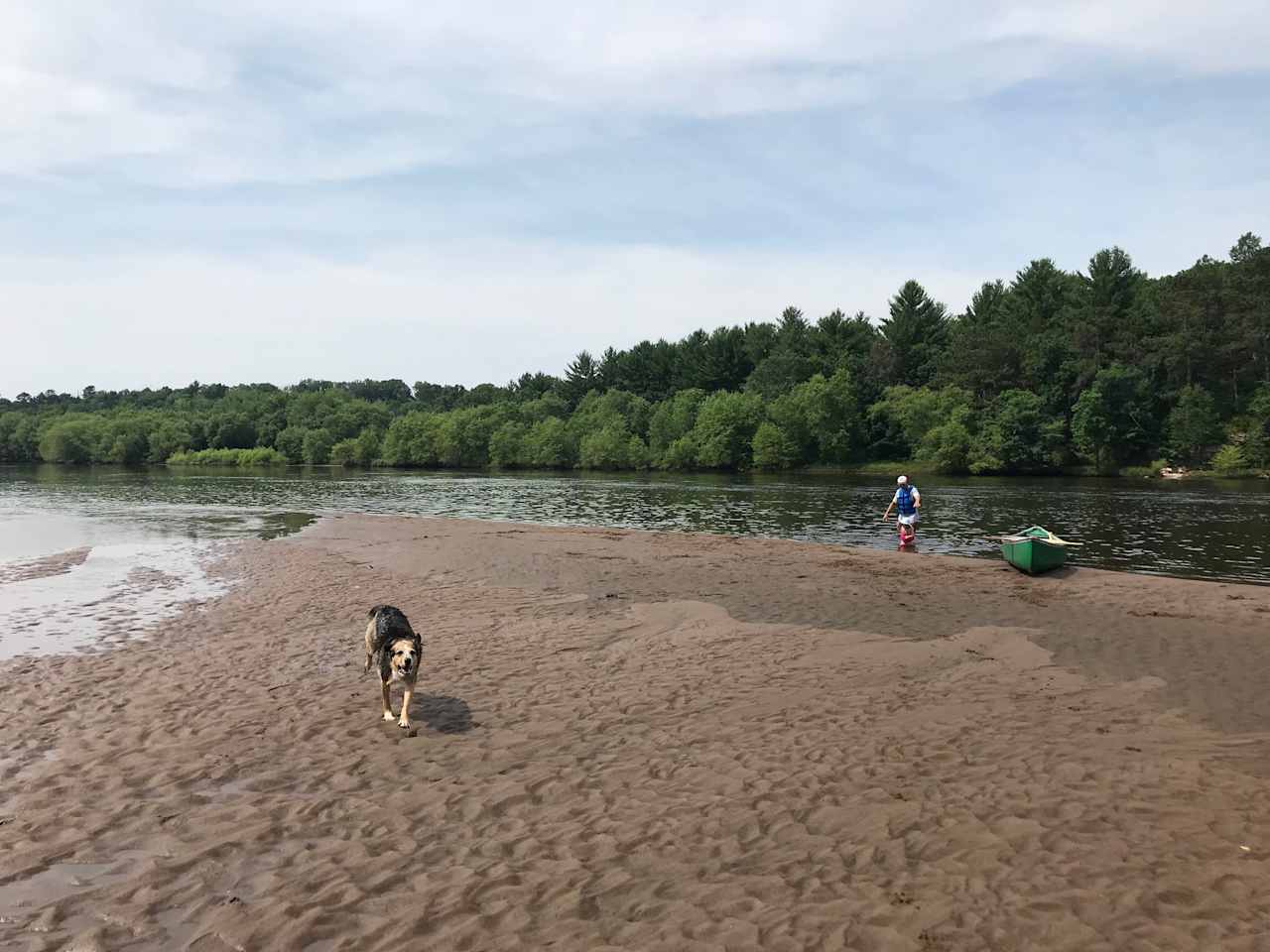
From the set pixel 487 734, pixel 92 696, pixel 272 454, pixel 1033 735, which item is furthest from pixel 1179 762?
pixel 272 454

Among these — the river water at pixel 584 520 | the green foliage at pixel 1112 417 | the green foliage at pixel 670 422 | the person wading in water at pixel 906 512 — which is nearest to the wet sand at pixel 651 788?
the river water at pixel 584 520

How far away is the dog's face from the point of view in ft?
32.6

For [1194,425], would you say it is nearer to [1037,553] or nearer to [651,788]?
[1037,553]

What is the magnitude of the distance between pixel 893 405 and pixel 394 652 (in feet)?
357

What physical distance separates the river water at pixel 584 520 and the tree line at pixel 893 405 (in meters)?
16.6

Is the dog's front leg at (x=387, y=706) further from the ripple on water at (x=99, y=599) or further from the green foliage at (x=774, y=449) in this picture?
the green foliage at (x=774, y=449)

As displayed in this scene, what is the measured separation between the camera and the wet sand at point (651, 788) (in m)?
5.88

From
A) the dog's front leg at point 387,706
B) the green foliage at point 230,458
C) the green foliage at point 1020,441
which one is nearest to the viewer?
the dog's front leg at point 387,706

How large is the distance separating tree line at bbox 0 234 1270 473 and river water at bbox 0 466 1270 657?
16.6 metres

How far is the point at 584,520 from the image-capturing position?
4338 centimetres

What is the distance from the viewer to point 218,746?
30.8ft

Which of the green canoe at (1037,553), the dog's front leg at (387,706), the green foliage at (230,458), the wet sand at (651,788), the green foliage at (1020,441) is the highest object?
the green foliage at (1020,441)

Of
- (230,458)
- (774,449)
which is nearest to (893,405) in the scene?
(774,449)

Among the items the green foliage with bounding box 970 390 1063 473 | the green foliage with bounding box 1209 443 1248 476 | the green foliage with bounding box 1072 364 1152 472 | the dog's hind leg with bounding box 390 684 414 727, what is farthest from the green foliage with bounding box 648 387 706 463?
the dog's hind leg with bounding box 390 684 414 727
